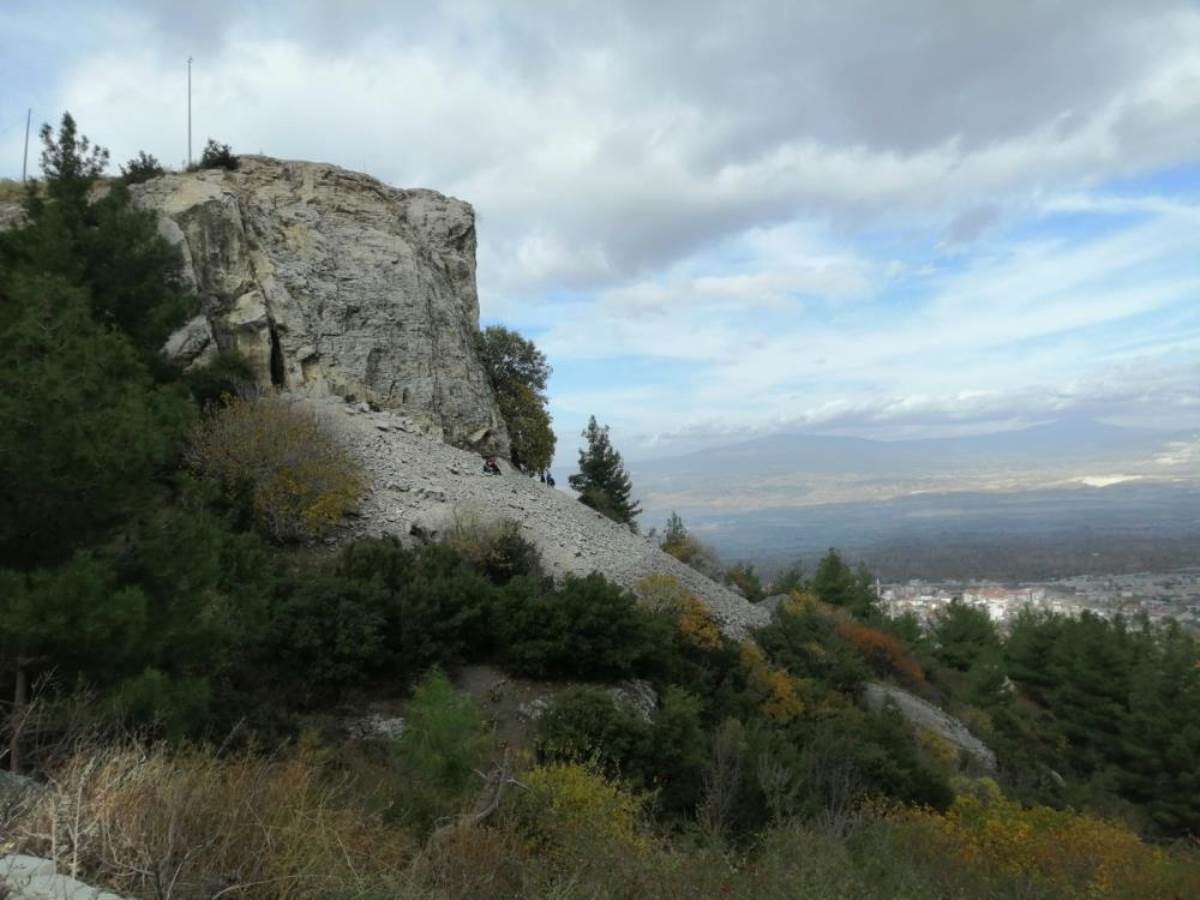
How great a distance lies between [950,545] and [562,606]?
14539 centimetres

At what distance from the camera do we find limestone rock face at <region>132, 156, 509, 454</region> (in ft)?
83.7

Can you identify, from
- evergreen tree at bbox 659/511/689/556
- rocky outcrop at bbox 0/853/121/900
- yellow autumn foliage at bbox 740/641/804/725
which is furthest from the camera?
evergreen tree at bbox 659/511/689/556

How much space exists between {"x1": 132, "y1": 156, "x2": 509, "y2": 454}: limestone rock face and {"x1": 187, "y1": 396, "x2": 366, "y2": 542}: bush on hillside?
17.1 feet

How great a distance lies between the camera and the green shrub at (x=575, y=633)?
13.7m

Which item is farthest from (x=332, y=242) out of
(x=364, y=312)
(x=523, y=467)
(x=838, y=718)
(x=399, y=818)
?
(x=399, y=818)

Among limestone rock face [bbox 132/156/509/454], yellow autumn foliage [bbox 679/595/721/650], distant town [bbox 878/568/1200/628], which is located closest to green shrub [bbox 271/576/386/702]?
yellow autumn foliage [bbox 679/595/721/650]

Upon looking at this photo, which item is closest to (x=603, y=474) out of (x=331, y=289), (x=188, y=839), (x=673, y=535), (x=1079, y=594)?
(x=673, y=535)

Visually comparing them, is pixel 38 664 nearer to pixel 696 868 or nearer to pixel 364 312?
pixel 696 868

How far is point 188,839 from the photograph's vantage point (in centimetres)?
386

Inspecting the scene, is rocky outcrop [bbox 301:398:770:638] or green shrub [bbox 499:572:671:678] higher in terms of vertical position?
rocky outcrop [bbox 301:398:770:638]

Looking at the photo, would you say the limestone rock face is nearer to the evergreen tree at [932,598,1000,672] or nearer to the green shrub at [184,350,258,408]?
the green shrub at [184,350,258,408]

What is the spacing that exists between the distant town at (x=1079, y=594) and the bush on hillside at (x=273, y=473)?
5405 centimetres

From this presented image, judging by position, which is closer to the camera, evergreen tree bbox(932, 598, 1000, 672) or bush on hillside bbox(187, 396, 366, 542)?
bush on hillside bbox(187, 396, 366, 542)

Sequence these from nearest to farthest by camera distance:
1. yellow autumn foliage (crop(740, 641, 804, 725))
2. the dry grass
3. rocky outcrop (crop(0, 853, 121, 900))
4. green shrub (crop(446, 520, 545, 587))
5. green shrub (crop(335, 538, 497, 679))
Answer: rocky outcrop (crop(0, 853, 121, 900)) < the dry grass < green shrub (crop(335, 538, 497, 679)) < yellow autumn foliage (crop(740, 641, 804, 725)) < green shrub (crop(446, 520, 545, 587))
